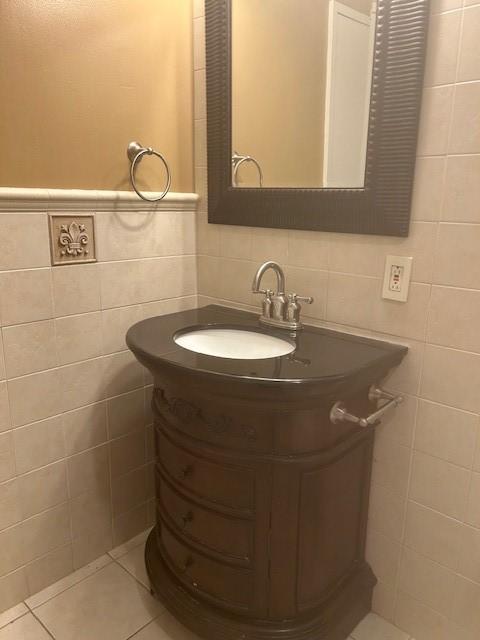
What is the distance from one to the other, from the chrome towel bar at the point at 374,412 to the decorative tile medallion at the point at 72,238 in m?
0.85

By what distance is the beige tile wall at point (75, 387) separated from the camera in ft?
4.36

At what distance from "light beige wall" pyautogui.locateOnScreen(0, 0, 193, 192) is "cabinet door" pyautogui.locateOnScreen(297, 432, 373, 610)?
1.03 meters

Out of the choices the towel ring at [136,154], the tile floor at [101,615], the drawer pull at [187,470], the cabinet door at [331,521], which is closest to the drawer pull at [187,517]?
the drawer pull at [187,470]

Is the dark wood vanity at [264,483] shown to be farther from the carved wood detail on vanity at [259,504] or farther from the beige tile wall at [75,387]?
the beige tile wall at [75,387]

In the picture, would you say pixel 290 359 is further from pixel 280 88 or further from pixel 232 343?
pixel 280 88

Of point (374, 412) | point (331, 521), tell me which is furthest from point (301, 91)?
point (331, 521)

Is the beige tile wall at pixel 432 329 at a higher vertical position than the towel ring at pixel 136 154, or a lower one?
lower

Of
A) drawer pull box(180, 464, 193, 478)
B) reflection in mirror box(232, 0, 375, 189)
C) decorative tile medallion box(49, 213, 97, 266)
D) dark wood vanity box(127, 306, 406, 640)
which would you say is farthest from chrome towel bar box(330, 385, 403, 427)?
decorative tile medallion box(49, 213, 97, 266)

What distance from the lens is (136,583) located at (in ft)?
5.11

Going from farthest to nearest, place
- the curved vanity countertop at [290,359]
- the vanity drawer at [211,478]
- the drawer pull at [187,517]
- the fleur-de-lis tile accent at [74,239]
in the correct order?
the fleur-de-lis tile accent at [74,239] → the drawer pull at [187,517] → the vanity drawer at [211,478] → the curved vanity countertop at [290,359]

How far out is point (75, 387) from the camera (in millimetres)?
1483

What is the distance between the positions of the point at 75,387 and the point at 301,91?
3.65 ft

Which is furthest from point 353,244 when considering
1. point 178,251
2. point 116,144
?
point 116,144

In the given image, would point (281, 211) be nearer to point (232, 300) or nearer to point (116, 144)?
point (232, 300)
